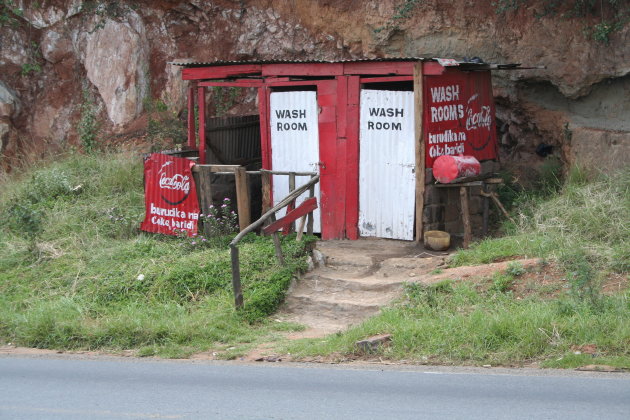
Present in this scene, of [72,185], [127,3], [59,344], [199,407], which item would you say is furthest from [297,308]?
[127,3]

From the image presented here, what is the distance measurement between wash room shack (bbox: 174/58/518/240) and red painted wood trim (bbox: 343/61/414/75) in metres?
0.02

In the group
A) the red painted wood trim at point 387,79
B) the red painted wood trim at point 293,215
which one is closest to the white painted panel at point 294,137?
the red painted wood trim at point 387,79

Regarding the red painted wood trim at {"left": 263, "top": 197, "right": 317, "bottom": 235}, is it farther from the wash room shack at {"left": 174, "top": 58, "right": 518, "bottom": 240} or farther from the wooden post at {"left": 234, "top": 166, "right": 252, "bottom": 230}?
the wash room shack at {"left": 174, "top": 58, "right": 518, "bottom": 240}

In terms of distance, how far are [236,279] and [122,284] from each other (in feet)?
6.63

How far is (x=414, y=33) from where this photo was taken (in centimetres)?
1628

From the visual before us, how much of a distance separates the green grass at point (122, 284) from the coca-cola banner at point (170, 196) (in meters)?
0.26

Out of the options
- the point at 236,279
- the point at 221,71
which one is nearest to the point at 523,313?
the point at 236,279

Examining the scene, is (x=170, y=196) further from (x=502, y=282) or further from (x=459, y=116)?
(x=502, y=282)

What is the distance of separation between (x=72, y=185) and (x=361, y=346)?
899 cm

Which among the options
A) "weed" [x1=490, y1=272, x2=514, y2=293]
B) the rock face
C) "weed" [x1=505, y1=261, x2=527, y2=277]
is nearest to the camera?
"weed" [x1=490, y1=272, x2=514, y2=293]

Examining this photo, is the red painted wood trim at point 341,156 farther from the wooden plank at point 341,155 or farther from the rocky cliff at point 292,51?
the rocky cliff at point 292,51

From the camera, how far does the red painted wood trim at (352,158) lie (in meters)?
12.9

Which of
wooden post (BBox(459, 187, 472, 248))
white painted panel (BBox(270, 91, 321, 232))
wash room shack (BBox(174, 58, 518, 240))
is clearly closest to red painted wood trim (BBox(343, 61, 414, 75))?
wash room shack (BBox(174, 58, 518, 240))

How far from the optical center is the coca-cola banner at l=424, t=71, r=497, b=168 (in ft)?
41.3
